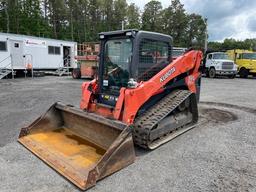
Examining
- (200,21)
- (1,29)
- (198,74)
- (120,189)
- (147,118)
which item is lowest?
(120,189)

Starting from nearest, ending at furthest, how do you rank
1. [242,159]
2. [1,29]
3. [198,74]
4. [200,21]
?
[242,159]
[198,74]
[1,29]
[200,21]

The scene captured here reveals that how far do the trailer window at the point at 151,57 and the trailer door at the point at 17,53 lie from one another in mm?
16885

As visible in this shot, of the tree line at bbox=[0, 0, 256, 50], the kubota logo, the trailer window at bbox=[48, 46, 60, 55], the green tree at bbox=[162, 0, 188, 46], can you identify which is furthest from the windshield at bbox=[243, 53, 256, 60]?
the green tree at bbox=[162, 0, 188, 46]

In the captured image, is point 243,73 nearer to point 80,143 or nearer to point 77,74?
point 77,74

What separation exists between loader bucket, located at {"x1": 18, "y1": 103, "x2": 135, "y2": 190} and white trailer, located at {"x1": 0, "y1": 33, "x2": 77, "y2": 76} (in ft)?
51.6

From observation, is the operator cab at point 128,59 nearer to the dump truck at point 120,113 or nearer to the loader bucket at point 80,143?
the dump truck at point 120,113

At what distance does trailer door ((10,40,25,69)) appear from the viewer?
63.0 ft

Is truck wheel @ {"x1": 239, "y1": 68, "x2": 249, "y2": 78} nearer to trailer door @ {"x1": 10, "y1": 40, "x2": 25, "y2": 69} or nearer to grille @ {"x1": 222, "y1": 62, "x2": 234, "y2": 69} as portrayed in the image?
grille @ {"x1": 222, "y1": 62, "x2": 234, "y2": 69}

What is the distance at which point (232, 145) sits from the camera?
15.7 ft

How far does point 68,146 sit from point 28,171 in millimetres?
860

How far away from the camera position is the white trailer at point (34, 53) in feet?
61.7

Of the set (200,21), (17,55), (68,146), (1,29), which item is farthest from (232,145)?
(200,21)

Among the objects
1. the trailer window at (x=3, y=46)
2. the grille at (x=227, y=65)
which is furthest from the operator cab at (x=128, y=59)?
the grille at (x=227, y=65)

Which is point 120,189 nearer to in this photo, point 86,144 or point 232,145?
point 86,144
